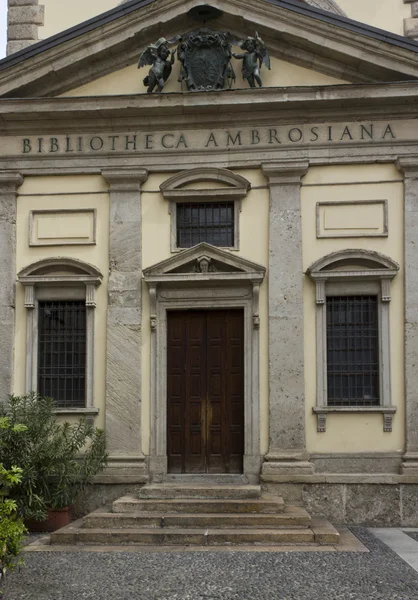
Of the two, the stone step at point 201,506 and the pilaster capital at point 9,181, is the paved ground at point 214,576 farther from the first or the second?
the pilaster capital at point 9,181

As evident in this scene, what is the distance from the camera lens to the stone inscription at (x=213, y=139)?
12.9m

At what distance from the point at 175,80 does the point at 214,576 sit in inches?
322

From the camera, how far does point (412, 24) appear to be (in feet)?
52.4

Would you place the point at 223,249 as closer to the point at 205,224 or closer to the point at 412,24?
the point at 205,224

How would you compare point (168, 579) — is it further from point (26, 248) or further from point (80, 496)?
point (26, 248)

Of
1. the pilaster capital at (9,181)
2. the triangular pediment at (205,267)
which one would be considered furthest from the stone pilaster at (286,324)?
the pilaster capital at (9,181)

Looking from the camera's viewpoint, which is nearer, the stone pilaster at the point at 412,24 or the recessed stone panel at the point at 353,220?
the recessed stone panel at the point at 353,220

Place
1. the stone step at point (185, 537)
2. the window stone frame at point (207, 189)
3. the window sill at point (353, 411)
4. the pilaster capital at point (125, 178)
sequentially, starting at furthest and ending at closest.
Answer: the pilaster capital at point (125, 178) < the window stone frame at point (207, 189) < the window sill at point (353, 411) < the stone step at point (185, 537)

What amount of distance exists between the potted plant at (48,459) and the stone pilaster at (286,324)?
2.80 m

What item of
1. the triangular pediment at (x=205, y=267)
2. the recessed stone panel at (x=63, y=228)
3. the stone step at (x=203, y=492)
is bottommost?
the stone step at (x=203, y=492)

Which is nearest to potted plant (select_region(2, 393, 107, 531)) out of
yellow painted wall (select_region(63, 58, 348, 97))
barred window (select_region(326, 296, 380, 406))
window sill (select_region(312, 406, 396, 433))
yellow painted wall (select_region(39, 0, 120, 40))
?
window sill (select_region(312, 406, 396, 433))

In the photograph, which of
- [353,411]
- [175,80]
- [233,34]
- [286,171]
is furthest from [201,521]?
[233,34]

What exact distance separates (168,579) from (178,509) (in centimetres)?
263

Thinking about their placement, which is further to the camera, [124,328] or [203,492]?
[124,328]
